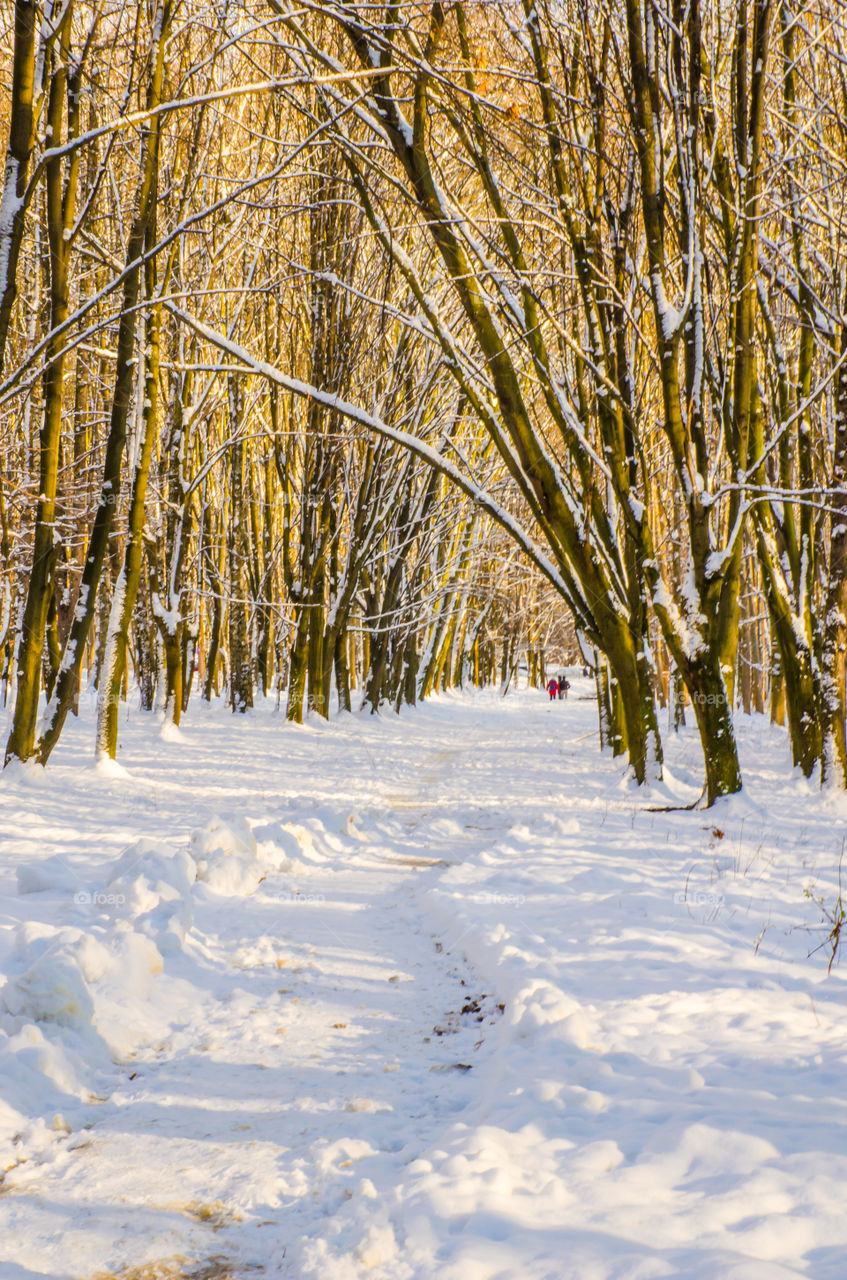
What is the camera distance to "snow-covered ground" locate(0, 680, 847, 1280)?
7.48 ft

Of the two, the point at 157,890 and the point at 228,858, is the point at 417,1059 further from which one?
the point at 228,858

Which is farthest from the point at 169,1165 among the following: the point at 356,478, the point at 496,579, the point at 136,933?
the point at 496,579

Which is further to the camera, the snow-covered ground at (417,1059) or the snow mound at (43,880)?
the snow mound at (43,880)

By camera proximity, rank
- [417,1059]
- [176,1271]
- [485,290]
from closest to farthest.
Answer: [176,1271] → [417,1059] → [485,290]

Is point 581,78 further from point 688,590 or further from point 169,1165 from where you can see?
point 169,1165

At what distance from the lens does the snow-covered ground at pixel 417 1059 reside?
2.28m

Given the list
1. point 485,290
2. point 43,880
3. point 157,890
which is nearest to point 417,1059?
point 157,890

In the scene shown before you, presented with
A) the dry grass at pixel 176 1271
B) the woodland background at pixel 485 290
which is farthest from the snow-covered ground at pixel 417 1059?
the woodland background at pixel 485 290

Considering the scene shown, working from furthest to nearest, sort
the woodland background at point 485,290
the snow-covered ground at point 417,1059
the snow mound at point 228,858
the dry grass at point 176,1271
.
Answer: the woodland background at point 485,290 < the snow mound at point 228,858 < the snow-covered ground at point 417,1059 < the dry grass at point 176,1271

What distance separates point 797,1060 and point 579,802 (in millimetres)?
6924

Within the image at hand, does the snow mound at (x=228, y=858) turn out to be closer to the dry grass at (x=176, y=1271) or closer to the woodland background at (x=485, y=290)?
Result: the woodland background at (x=485, y=290)

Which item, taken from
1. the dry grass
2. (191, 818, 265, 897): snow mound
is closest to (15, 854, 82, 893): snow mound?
(191, 818, 265, 897): snow mound

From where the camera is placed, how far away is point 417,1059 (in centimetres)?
349

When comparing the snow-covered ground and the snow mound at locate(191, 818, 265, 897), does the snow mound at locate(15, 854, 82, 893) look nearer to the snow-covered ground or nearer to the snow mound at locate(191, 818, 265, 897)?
the snow-covered ground
